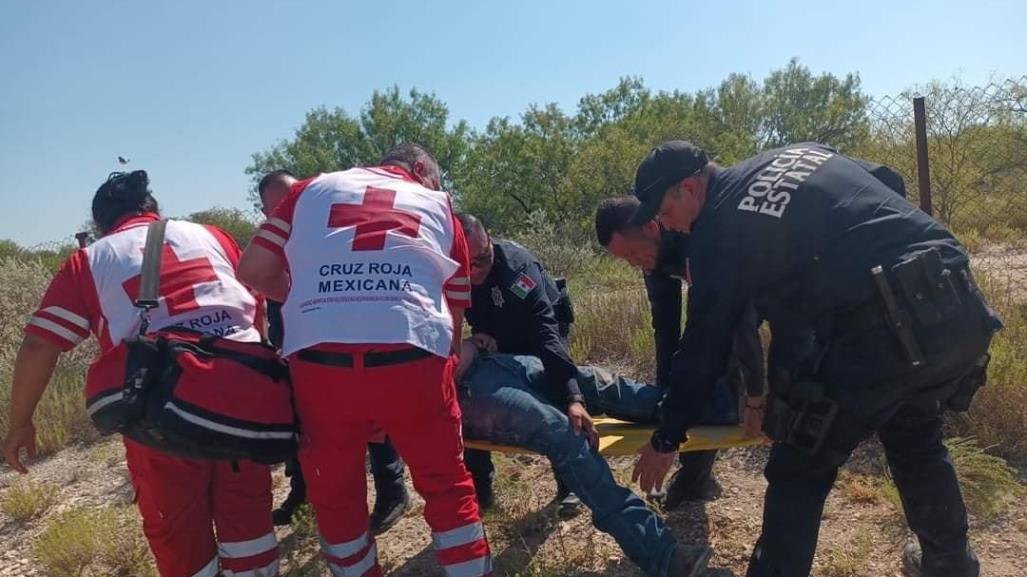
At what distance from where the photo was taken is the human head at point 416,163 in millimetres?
2658

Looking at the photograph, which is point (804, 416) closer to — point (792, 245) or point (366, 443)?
point (792, 245)

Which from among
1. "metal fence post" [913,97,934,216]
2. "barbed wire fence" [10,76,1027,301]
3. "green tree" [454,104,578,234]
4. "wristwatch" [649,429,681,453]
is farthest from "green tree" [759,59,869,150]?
"wristwatch" [649,429,681,453]

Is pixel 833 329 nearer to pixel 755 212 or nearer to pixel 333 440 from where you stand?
pixel 755 212

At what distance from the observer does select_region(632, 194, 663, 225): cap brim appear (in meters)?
2.49

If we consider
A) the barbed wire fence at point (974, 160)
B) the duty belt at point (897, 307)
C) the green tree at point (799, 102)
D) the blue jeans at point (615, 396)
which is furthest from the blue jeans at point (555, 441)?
the green tree at point (799, 102)

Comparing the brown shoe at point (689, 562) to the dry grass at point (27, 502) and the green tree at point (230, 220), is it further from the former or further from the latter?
the green tree at point (230, 220)

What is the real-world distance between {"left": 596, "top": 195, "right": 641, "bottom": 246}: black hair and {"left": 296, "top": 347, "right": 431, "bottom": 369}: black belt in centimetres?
125

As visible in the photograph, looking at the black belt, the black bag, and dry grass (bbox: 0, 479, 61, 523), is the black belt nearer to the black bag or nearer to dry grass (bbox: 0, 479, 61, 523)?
the black bag

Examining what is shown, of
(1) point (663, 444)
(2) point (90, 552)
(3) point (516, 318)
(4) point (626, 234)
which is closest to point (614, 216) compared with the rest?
(4) point (626, 234)

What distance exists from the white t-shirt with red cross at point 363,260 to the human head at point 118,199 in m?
0.64

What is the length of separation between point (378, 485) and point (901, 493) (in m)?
2.26

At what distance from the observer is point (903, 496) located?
8.21 ft

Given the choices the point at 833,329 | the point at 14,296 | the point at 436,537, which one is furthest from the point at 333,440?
the point at 14,296

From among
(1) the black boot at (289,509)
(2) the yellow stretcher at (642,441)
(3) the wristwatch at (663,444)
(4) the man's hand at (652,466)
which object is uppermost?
(3) the wristwatch at (663,444)
